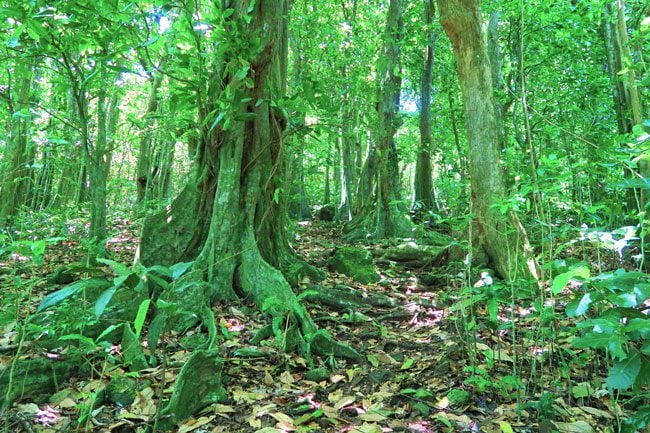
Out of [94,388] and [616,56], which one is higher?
[616,56]

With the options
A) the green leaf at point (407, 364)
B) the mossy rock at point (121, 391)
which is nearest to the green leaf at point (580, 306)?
the green leaf at point (407, 364)

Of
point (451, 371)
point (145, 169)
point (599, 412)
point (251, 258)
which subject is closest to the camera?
point (599, 412)

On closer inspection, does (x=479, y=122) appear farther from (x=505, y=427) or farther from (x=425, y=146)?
(x=425, y=146)

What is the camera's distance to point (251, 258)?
478 cm

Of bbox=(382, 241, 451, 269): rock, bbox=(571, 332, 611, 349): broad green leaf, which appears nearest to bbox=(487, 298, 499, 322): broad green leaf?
bbox=(571, 332, 611, 349): broad green leaf

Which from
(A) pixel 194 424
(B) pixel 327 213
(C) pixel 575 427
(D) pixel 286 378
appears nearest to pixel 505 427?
(C) pixel 575 427

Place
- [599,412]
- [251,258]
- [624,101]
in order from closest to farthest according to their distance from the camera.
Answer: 1. [599,412]
2. [251,258]
3. [624,101]

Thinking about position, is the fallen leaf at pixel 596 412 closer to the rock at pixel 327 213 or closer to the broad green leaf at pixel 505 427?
the broad green leaf at pixel 505 427

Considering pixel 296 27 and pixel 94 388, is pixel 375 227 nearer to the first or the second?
pixel 296 27

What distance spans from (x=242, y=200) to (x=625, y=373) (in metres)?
4.08

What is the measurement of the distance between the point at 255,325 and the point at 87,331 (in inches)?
55.1

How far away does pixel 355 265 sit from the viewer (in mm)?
6559

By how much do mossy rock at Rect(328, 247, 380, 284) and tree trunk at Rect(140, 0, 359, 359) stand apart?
0.99 meters

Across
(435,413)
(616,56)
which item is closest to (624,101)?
(616,56)
